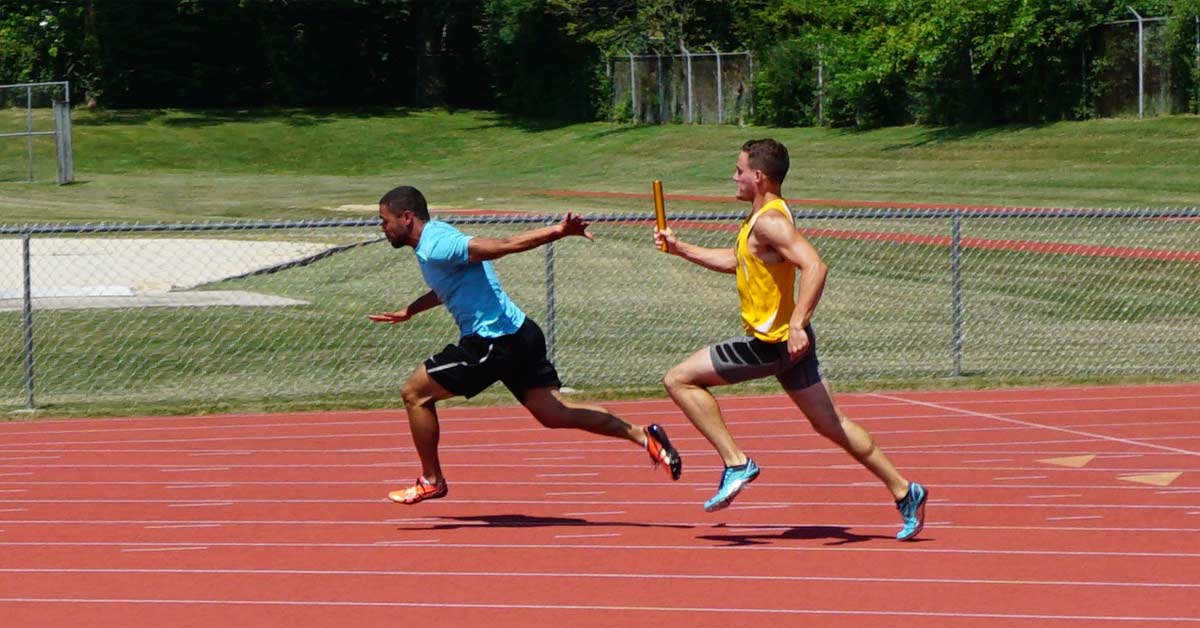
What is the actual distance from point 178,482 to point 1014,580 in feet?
16.3

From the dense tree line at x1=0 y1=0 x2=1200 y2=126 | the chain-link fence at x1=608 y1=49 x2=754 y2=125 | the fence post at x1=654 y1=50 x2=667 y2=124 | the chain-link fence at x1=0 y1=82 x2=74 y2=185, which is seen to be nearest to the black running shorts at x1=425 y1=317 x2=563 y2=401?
the dense tree line at x1=0 y1=0 x2=1200 y2=126

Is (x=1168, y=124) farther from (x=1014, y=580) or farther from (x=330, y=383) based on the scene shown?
(x=1014, y=580)

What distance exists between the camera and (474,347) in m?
8.45

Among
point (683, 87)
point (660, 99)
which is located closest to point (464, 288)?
point (683, 87)

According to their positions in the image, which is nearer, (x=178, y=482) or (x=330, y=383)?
(x=178, y=482)

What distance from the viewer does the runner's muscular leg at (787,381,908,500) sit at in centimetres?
789

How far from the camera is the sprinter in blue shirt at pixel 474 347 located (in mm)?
8312

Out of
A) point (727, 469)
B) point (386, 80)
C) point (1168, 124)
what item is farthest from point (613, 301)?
point (386, 80)

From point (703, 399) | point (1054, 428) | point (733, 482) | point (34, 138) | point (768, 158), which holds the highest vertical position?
point (34, 138)

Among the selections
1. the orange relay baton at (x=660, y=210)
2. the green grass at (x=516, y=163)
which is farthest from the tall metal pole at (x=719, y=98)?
the orange relay baton at (x=660, y=210)

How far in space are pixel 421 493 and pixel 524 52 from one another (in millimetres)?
51239

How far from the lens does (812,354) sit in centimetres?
783

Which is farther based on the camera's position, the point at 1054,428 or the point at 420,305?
the point at 1054,428

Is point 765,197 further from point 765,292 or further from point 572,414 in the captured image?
point 572,414
